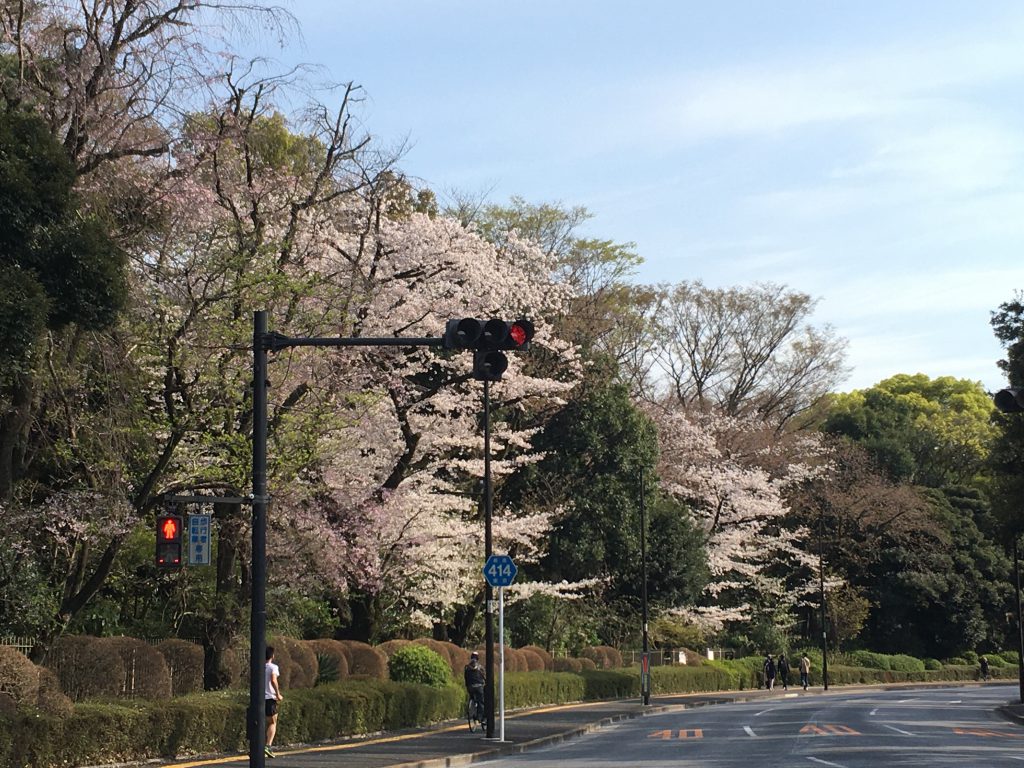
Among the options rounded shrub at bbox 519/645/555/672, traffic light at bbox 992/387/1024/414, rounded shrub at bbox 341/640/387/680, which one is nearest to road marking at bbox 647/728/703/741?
rounded shrub at bbox 341/640/387/680

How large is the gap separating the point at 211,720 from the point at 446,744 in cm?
547

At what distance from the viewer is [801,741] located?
88.0 ft

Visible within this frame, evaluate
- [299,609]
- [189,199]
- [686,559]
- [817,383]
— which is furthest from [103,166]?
[817,383]

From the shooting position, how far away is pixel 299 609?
114 feet

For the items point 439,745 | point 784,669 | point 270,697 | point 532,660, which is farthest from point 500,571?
point 784,669

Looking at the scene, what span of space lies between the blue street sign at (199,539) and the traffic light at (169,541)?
146cm

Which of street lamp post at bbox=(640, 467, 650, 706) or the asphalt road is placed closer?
the asphalt road

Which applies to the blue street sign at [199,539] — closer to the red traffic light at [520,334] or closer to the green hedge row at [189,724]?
the green hedge row at [189,724]

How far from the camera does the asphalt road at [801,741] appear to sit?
71.3ft

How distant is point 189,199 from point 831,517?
62.7m

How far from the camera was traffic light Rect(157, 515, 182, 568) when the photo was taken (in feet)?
51.9

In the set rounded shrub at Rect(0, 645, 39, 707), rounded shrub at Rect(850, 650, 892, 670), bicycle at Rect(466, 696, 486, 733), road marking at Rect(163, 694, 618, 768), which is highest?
rounded shrub at Rect(0, 645, 39, 707)

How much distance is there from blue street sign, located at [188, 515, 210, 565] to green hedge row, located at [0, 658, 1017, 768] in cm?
325

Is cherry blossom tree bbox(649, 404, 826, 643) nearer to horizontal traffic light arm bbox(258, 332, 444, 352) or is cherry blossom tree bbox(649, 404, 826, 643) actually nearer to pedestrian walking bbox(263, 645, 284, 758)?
pedestrian walking bbox(263, 645, 284, 758)
